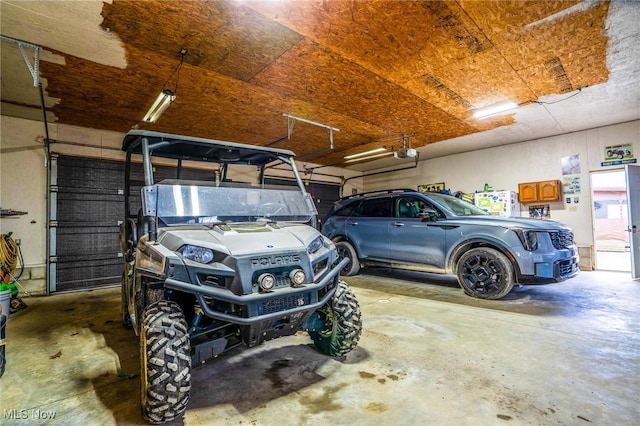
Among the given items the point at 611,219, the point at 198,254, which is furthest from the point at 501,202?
the point at 611,219

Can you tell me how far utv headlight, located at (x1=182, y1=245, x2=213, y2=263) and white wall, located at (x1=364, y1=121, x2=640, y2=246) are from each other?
8.69 m

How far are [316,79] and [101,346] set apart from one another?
414 centimetres

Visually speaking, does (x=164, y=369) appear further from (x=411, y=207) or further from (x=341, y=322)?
(x=411, y=207)

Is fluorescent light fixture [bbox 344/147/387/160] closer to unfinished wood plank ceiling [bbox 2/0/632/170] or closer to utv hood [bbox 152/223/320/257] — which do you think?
unfinished wood plank ceiling [bbox 2/0/632/170]

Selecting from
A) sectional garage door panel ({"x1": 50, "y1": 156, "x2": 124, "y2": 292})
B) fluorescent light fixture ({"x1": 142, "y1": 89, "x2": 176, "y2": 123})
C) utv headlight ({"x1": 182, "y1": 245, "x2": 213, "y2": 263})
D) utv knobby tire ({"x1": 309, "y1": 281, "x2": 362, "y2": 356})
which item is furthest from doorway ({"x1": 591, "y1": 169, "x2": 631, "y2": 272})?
sectional garage door panel ({"x1": 50, "y1": 156, "x2": 124, "y2": 292})

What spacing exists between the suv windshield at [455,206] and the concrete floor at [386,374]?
184 centimetres

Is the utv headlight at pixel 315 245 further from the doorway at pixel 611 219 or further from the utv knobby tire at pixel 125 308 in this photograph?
the doorway at pixel 611 219

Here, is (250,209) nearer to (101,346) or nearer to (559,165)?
(101,346)

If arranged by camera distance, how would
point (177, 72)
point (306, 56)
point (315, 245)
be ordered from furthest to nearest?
point (177, 72), point (306, 56), point (315, 245)

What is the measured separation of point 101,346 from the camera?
293 centimetres

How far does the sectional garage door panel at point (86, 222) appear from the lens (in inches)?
219

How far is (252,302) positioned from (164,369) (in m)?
0.60

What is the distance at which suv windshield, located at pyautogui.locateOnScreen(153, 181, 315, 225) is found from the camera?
2.27 m

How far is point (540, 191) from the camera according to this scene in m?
7.52
